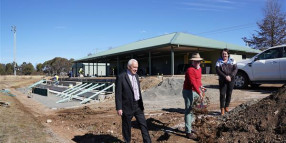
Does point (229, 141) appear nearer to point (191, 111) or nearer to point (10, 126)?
point (191, 111)

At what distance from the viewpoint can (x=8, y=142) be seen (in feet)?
16.4

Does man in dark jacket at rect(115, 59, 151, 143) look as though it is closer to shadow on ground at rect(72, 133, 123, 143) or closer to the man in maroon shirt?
the man in maroon shirt

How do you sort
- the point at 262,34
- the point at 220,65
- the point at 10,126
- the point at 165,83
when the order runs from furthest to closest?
1. the point at 262,34
2. the point at 165,83
3. the point at 10,126
4. the point at 220,65

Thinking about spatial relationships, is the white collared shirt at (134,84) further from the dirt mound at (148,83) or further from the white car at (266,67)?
the dirt mound at (148,83)

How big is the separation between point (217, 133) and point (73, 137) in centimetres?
360

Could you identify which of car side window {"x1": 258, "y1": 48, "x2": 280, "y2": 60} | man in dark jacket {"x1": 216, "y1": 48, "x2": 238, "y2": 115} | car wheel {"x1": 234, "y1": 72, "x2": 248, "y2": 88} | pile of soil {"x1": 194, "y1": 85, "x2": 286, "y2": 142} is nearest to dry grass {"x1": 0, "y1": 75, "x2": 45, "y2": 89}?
car wheel {"x1": 234, "y1": 72, "x2": 248, "y2": 88}

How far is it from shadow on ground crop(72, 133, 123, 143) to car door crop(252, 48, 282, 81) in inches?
300

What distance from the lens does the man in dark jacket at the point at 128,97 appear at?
414 cm

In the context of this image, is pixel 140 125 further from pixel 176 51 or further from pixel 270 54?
pixel 176 51

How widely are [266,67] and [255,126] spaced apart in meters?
6.82

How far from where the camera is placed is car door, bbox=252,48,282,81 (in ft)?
31.5

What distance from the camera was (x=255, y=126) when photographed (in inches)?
159

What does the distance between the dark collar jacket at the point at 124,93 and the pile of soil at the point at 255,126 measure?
1.49 m

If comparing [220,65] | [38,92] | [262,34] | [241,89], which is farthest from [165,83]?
[262,34]
